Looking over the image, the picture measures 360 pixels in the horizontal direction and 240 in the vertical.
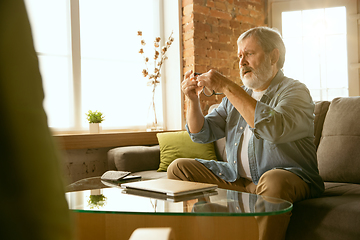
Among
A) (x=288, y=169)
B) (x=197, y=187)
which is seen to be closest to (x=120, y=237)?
(x=197, y=187)

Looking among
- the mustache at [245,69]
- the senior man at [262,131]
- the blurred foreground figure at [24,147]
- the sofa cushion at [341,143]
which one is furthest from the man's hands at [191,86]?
the blurred foreground figure at [24,147]

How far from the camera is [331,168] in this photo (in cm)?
195

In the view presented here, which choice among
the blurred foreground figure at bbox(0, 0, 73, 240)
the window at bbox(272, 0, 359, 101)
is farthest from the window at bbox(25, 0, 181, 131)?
the blurred foreground figure at bbox(0, 0, 73, 240)

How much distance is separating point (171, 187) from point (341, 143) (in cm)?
110

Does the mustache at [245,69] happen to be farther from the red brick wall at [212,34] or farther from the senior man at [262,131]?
the red brick wall at [212,34]

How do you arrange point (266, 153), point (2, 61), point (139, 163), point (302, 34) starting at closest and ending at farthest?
point (2, 61) → point (266, 153) → point (139, 163) → point (302, 34)

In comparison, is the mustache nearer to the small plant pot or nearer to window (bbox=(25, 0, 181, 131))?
the small plant pot

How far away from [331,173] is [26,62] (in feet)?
6.83

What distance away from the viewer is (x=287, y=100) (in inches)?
65.9

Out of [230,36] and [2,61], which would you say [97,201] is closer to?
[2,61]

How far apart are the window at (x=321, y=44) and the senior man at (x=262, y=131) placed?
2.12 meters

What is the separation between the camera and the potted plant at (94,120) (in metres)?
3.06

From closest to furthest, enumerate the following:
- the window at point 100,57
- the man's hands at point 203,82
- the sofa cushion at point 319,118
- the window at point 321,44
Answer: the man's hands at point 203,82, the sofa cushion at point 319,118, the window at point 100,57, the window at point 321,44

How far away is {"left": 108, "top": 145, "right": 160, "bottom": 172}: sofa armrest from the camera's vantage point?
253 centimetres
